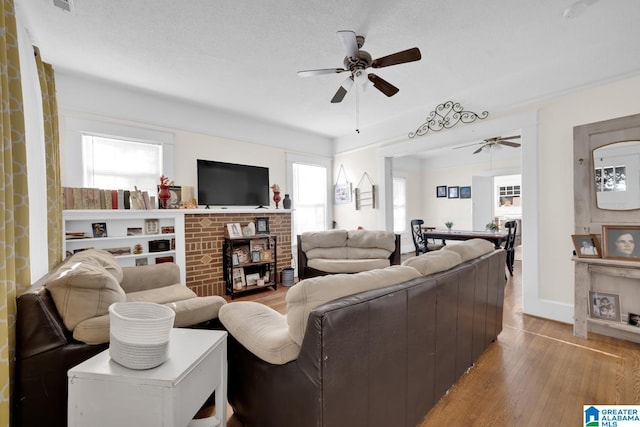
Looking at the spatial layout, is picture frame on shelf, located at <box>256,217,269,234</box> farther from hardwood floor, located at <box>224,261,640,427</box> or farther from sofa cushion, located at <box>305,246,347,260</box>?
hardwood floor, located at <box>224,261,640,427</box>

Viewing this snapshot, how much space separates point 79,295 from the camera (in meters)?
1.37

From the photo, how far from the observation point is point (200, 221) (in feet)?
12.6

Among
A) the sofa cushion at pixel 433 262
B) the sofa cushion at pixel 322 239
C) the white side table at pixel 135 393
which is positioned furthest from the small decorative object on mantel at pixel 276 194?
the white side table at pixel 135 393

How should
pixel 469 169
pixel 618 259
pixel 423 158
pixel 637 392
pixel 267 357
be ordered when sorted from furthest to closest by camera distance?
pixel 423 158
pixel 469 169
pixel 618 259
pixel 637 392
pixel 267 357

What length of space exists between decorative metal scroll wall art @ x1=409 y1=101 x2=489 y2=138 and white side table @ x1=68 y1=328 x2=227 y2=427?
3.94 m

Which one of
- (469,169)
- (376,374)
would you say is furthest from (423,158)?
(376,374)

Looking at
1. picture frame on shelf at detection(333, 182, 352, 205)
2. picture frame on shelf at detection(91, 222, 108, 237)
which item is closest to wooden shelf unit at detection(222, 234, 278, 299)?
picture frame on shelf at detection(91, 222, 108, 237)

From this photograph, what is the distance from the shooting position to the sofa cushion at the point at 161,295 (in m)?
2.19

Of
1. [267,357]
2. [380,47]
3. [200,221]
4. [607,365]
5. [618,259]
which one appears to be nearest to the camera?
[267,357]

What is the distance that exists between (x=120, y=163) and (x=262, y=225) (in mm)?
2016

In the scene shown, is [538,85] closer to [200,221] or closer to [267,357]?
[267,357]

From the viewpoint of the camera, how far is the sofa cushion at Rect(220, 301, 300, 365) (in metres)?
1.15

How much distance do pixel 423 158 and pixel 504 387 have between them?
671cm

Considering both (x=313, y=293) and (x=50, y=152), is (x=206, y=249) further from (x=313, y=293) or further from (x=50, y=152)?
(x=313, y=293)
